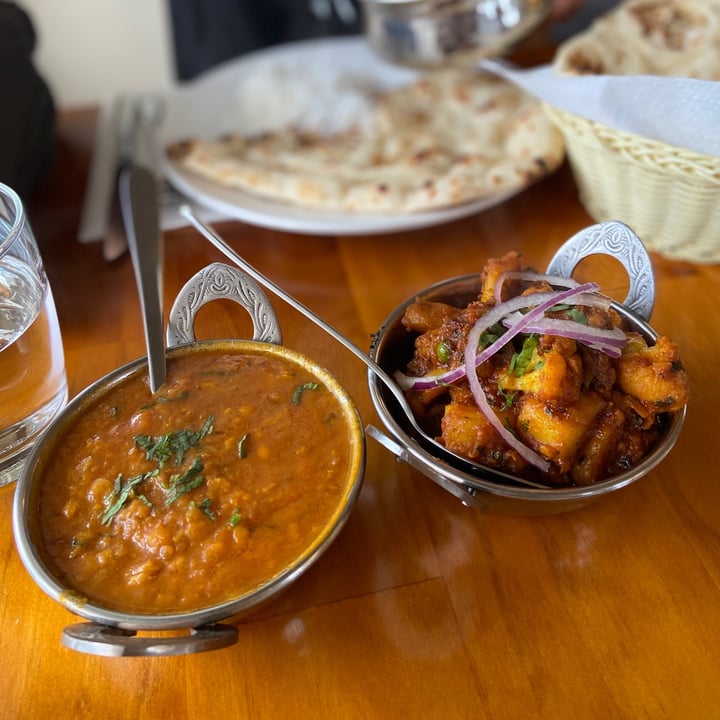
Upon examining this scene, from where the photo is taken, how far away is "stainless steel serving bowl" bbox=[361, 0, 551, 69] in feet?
6.35

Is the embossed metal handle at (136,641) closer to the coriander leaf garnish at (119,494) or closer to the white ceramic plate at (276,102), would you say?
the coriander leaf garnish at (119,494)

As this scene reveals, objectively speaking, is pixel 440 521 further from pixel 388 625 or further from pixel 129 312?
pixel 129 312

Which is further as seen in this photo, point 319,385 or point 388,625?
point 319,385

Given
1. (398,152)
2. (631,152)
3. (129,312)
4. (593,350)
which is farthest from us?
(398,152)

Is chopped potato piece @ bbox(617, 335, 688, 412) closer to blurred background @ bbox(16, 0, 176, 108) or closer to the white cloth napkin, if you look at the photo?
the white cloth napkin

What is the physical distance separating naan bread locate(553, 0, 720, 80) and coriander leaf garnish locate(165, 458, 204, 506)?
47.5 inches

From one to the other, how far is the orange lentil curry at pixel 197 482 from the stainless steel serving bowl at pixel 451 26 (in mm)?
1277

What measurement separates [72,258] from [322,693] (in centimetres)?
117

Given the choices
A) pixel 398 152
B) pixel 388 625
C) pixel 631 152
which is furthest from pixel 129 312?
pixel 631 152

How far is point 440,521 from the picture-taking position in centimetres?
107

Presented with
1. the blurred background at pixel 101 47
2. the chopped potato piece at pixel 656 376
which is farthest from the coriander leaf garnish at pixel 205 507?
the blurred background at pixel 101 47

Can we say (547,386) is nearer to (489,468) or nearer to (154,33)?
(489,468)

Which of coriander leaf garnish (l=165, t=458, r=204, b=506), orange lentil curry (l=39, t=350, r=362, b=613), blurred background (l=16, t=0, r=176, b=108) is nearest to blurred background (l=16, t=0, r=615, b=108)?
blurred background (l=16, t=0, r=176, b=108)

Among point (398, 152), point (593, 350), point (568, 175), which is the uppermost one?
point (593, 350)
